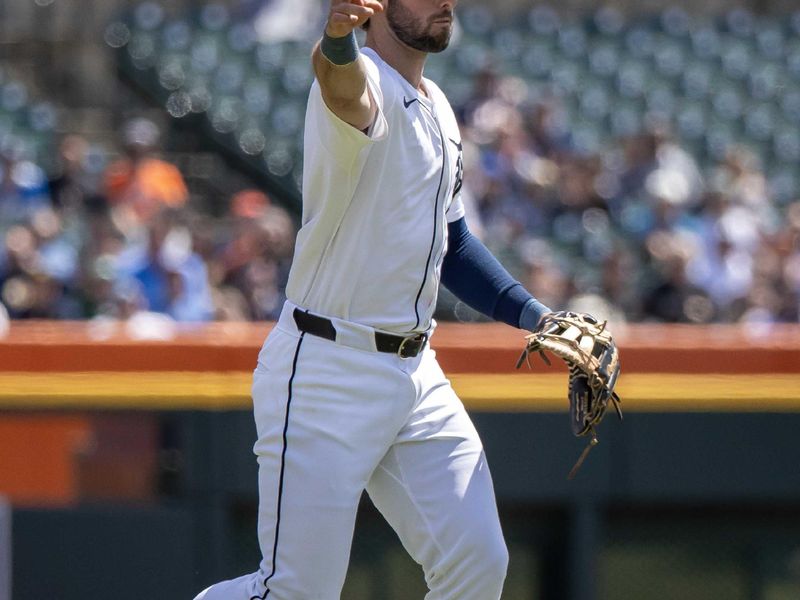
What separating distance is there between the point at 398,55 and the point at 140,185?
14.4 feet

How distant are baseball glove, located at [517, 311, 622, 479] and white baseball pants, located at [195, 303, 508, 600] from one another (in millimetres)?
259

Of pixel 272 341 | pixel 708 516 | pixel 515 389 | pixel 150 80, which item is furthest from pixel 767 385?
pixel 150 80

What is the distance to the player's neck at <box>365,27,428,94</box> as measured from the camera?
10.1ft

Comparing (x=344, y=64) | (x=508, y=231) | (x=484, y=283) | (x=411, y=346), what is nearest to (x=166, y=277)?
(x=508, y=231)

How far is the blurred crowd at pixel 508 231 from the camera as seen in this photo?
6.45m

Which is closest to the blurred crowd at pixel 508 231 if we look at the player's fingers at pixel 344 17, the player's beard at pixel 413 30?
the player's beard at pixel 413 30

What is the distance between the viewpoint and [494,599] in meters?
3.13

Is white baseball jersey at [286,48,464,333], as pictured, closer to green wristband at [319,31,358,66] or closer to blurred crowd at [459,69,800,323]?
green wristband at [319,31,358,66]

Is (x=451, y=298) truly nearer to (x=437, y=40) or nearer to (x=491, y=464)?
(x=491, y=464)

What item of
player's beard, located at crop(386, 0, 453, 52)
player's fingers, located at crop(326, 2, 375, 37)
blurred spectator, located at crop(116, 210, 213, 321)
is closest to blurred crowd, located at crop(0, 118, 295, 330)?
blurred spectator, located at crop(116, 210, 213, 321)

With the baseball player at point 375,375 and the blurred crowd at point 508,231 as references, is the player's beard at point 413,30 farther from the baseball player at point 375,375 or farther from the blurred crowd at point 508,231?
the blurred crowd at point 508,231

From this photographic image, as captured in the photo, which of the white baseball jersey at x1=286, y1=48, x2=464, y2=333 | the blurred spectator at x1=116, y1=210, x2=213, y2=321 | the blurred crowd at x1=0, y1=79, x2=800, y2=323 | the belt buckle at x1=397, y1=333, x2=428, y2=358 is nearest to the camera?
the white baseball jersey at x1=286, y1=48, x2=464, y2=333

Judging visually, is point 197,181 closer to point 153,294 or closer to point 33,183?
point 33,183

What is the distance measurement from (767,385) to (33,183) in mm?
4596
